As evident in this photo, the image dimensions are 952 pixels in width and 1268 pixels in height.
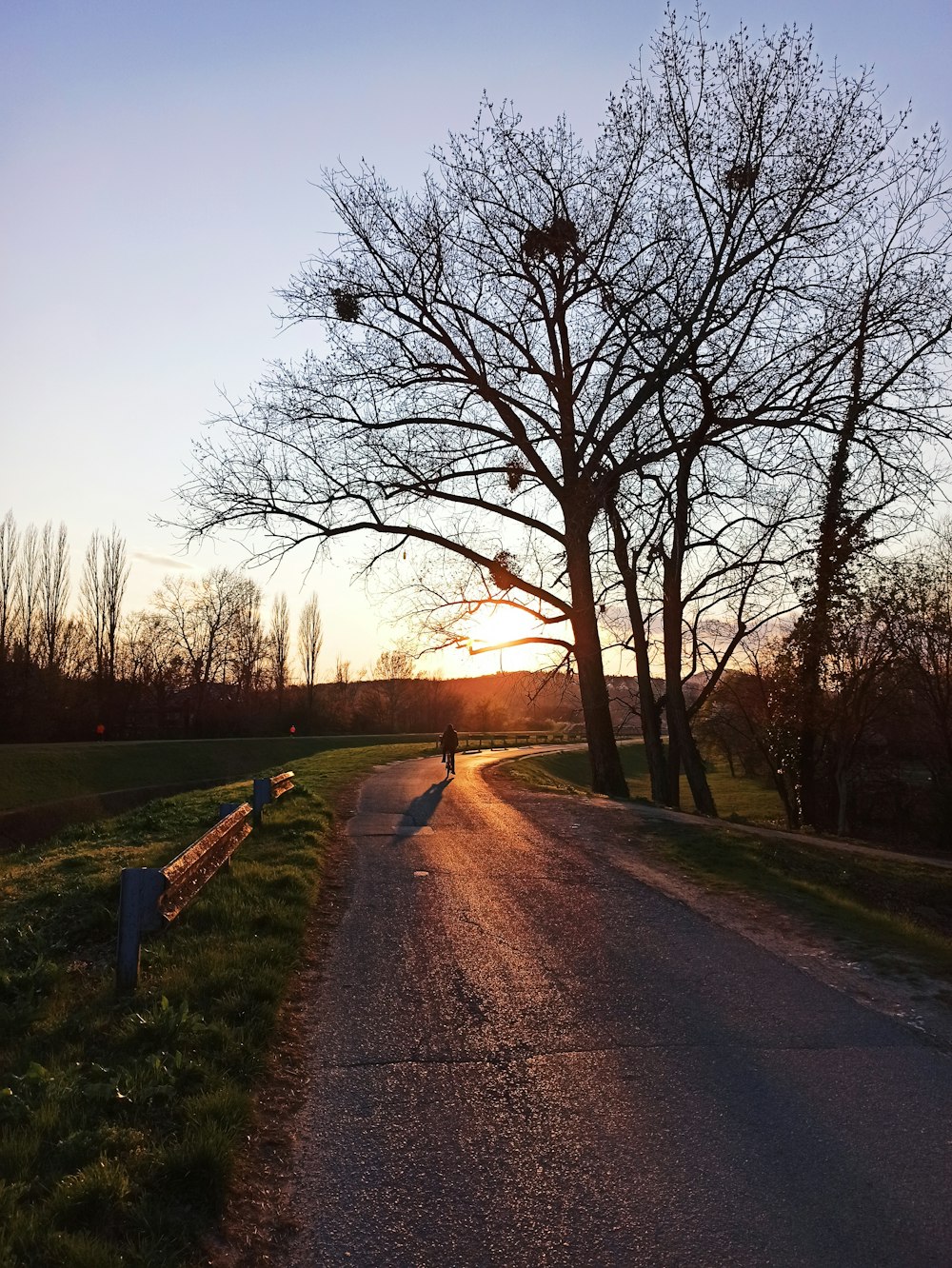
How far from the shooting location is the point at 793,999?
5992mm

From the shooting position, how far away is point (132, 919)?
5969 millimetres

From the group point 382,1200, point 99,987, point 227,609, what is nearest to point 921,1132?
point 382,1200

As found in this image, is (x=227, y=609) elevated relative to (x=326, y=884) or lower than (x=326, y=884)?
elevated

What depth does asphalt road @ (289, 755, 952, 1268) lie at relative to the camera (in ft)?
11.0

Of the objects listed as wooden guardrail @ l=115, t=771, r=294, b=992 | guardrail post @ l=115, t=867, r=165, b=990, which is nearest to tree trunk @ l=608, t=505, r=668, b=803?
wooden guardrail @ l=115, t=771, r=294, b=992

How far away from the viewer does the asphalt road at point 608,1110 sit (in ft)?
11.0

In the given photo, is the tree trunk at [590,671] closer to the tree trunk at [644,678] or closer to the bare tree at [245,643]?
the tree trunk at [644,678]

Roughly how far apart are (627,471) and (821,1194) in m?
17.6

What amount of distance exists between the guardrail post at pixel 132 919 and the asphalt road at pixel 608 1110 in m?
1.25

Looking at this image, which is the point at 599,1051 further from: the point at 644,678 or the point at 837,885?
the point at 644,678

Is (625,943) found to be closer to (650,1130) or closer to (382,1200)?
(650,1130)

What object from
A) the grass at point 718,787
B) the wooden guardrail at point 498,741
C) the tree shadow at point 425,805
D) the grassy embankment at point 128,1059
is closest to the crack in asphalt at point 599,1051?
the grassy embankment at point 128,1059

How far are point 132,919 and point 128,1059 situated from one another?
1299 mm

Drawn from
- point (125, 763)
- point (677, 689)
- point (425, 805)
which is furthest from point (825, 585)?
point (125, 763)
